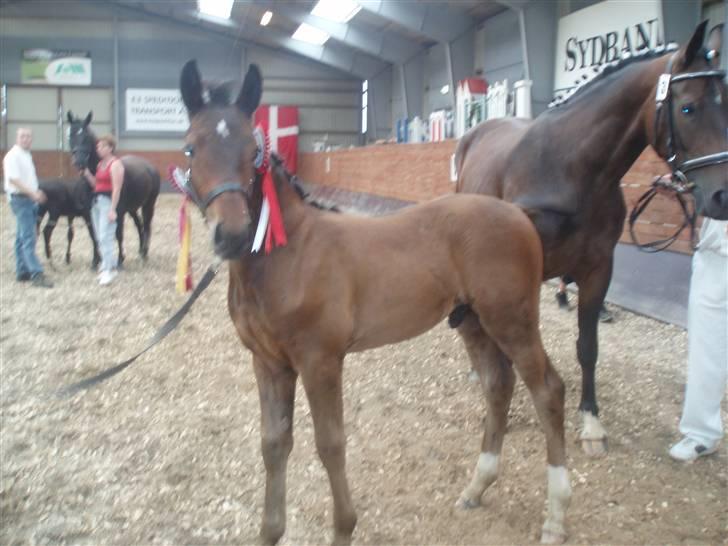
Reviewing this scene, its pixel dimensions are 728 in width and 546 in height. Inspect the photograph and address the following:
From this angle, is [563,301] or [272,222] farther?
[563,301]

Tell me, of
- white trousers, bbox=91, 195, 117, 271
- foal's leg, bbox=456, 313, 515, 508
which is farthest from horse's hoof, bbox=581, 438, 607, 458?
white trousers, bbox=91, 195, 117, 271

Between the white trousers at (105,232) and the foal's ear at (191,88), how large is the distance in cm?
653

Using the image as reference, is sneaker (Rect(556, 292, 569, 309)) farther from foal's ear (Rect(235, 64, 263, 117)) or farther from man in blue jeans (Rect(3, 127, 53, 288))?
man in blue jeans (Rect(3, 127, 53, 288))

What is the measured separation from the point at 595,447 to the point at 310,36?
2120 centimetres

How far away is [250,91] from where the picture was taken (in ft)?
8.42

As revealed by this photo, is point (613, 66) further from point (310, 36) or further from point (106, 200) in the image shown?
point (310, 36)

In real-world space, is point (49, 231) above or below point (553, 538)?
above

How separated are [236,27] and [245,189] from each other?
22.6 m

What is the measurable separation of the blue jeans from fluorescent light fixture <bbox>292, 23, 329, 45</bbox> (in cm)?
1494

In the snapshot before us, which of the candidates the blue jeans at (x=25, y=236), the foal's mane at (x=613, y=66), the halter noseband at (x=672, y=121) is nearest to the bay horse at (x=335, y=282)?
the halter noseband at (x=672, y=121)

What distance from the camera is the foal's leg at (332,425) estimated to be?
8.39ft

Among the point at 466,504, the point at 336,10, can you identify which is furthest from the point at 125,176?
the point at 336,10

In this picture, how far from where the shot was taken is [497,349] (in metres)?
3.21

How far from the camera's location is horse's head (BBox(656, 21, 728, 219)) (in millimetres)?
3035
